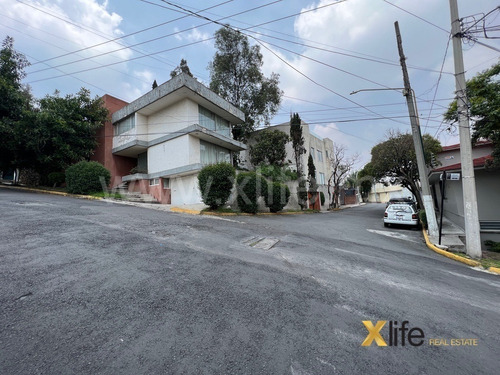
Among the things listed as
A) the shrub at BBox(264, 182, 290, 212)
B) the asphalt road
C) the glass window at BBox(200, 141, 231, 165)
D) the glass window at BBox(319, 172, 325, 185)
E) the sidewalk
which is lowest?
the sidewalk

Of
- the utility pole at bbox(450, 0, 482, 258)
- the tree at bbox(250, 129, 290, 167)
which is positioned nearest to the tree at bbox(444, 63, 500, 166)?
the utility pole at bbox(450, 0, 482, 258)

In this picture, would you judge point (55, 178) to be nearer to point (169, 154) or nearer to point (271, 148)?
point (169, 154)

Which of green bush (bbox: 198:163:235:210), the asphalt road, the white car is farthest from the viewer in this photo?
green bush (bbox: 198:163:235:210)

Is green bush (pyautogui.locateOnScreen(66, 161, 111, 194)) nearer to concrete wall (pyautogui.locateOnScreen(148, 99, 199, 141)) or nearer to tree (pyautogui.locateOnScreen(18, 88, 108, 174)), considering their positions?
tree (pyautogui.locateOnScreen(18, 88, 108, 174))

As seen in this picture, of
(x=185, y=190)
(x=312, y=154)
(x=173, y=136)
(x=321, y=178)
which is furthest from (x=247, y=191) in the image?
(x=321, y=178)

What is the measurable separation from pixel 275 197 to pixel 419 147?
27.7 feet

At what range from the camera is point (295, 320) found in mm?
2766

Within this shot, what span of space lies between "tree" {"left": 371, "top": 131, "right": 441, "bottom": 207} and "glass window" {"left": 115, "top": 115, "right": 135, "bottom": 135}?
2076cm

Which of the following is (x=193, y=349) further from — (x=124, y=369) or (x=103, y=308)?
(x=103, y=308)

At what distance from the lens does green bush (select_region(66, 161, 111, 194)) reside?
13.7m

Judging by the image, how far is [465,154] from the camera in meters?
7.45

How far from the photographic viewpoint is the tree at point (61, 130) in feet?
45.4

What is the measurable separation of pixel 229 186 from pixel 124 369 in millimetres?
10799

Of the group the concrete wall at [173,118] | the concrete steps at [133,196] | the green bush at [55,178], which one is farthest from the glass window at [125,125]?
the green bush at [55,178]
